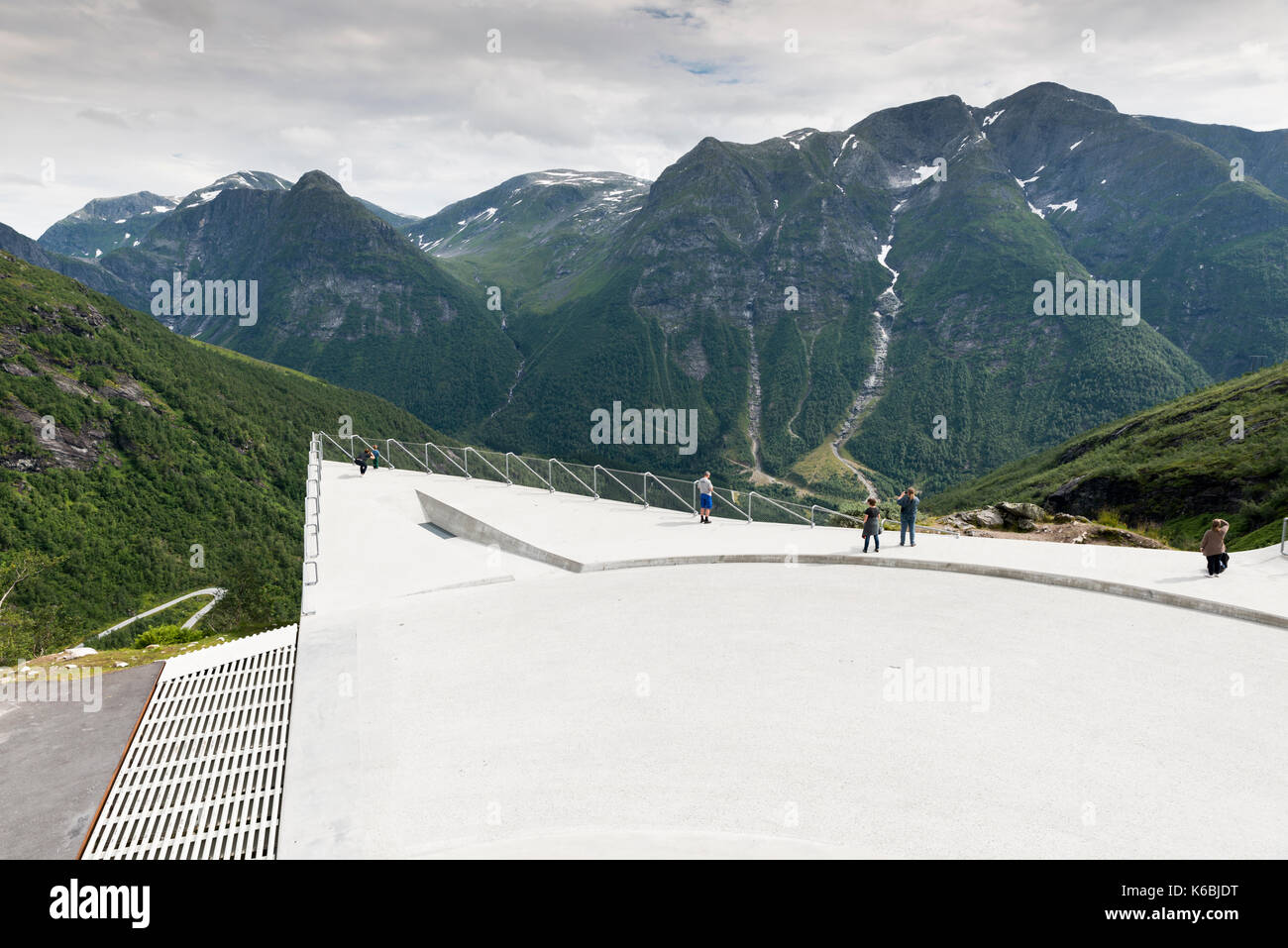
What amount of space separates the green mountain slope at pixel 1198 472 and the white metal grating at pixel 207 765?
29.1 m

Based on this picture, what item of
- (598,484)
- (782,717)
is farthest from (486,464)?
(782,717)

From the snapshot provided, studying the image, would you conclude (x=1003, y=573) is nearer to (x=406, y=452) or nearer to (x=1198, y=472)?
(x=406, y=452)

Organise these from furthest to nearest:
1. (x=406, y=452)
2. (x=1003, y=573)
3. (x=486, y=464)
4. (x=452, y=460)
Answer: (x=406, y=452) → (x=452, y=460) → (x=486, y=464) → (x=1003, y=573)

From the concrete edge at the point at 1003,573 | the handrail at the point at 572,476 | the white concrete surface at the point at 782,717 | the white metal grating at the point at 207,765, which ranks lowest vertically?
the white metal grating at the point at 207,765

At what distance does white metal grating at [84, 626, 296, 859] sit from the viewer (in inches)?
321

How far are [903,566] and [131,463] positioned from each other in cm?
13811

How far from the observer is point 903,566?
16812 millimetres

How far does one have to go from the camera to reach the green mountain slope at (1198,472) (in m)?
31.6

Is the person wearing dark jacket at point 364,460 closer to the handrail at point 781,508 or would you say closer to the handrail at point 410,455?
the handrail at point 410,455

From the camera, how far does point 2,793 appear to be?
9.41 m

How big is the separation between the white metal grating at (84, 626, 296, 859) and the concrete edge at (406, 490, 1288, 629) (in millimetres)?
6598

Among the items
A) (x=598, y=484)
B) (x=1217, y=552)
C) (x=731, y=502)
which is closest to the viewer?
(x=1217, y=552)

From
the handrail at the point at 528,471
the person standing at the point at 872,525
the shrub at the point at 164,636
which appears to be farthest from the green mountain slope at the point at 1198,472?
the shrub at the point at 164,636
